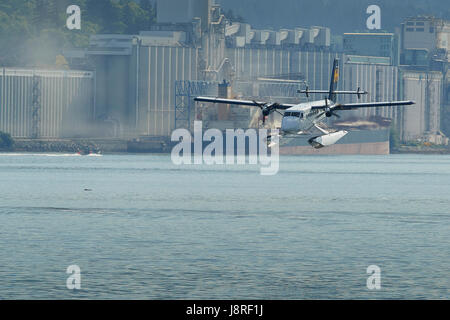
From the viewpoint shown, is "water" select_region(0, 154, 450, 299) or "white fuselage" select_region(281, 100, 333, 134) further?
"white fuselage" select_region(281, 100, 333, 134)

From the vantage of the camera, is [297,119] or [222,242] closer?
[222,242]

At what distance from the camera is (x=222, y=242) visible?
89562 millimetres

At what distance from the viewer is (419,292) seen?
6531 cm

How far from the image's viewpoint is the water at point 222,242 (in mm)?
66500

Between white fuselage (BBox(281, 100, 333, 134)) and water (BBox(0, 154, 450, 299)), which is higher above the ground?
white fuselage (BBox(281, 100, 333, 134))

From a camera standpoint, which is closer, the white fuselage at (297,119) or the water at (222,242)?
the water at (222,242)

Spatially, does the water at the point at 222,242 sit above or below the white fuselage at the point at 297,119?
below

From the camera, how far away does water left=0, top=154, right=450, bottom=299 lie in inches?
2618

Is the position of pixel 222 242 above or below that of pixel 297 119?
below

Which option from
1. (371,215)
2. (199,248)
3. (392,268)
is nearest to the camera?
(392,268)
